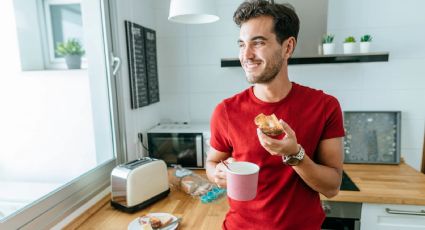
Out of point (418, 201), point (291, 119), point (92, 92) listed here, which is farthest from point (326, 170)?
point (92, 92)

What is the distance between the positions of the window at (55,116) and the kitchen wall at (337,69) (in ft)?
0.90

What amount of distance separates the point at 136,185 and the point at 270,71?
2.91ft

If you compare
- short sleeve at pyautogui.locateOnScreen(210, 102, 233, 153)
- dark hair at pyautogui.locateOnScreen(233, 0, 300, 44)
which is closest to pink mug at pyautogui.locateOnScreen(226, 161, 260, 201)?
short sleeve at pyautogui.locateOnScreen(210, 102, 233, 153)

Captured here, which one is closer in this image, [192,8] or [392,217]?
[192,8]

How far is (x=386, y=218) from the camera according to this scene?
1.56 metres

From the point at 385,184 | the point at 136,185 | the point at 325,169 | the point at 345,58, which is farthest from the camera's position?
the point at 345,58

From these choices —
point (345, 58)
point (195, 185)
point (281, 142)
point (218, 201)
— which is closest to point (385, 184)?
point (345, 58)

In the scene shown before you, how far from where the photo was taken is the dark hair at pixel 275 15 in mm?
1006

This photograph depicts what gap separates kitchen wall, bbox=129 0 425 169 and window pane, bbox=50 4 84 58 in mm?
452

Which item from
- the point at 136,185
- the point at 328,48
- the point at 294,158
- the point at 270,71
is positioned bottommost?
the point at 136,185

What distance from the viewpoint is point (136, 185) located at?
1419 millimetres

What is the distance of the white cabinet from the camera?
4.96ft

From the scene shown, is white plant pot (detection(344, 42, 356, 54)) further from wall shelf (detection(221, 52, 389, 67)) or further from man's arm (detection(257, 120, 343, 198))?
man's arm (detection(257, 120, 343, 198))

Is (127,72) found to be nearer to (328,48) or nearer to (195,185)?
(195,185)
